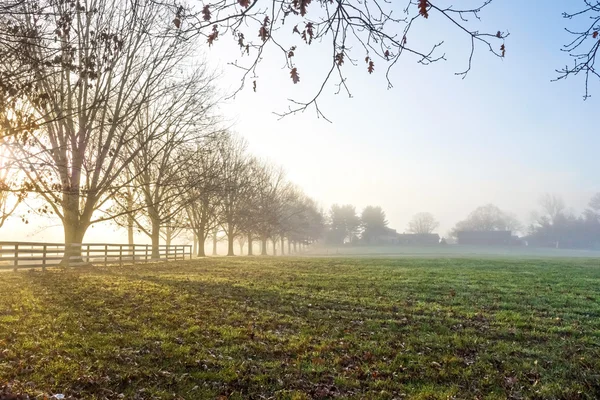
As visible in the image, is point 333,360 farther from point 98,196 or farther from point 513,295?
point 98,196

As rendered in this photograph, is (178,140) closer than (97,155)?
No

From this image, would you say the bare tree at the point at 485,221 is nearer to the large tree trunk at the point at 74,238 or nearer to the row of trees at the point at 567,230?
the row of trees at the point at 567,230

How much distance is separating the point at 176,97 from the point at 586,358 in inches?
874

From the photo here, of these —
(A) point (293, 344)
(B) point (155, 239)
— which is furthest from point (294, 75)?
(B) point (155, 239)

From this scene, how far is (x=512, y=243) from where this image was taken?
4225 inches

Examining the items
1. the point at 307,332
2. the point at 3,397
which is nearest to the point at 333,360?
the point at 307,332

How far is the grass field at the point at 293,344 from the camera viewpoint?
556cm

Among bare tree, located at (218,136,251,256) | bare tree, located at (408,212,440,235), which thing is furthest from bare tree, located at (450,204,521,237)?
bare tree, located at (218,136,251,256)

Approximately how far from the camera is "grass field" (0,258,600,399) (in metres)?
5.56

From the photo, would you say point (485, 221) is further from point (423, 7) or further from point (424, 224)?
point (423, 7)

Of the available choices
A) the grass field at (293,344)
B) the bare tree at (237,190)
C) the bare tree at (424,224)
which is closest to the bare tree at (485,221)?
the bare tree at (424,224)

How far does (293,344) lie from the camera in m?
7.58

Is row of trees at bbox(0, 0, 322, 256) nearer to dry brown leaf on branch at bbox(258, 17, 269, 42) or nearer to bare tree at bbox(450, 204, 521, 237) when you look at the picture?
dry brown leaf on branch at bbox(258, 17, 269, 42)

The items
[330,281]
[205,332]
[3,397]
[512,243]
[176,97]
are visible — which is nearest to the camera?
[3,397]
